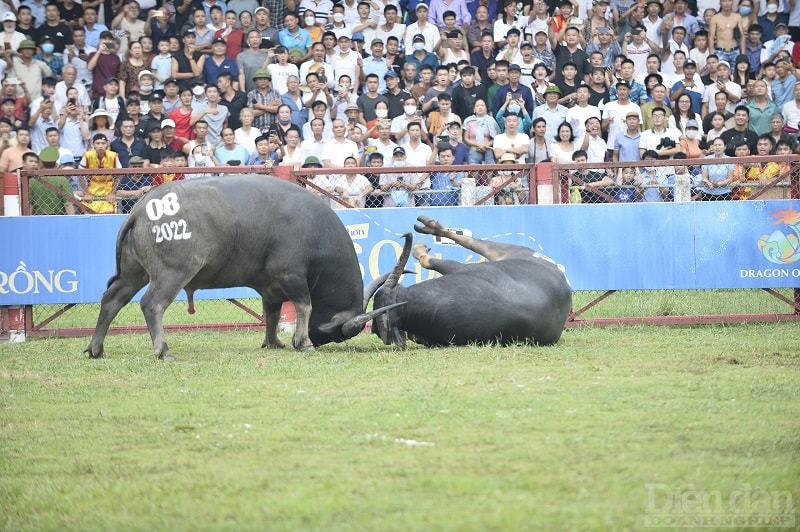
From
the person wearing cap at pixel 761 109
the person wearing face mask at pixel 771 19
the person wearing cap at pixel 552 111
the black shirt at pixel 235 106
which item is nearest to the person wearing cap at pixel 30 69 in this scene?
the black shirt at pixel 235 106

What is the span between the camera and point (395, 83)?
18.4 meters

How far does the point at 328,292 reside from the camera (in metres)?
10.8

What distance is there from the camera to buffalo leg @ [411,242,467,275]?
11427 mm

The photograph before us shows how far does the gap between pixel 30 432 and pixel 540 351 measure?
4714 millimetres

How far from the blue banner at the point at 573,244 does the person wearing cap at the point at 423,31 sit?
738 cm

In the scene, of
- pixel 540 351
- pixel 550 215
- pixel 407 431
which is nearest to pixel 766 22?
pixel 550 215

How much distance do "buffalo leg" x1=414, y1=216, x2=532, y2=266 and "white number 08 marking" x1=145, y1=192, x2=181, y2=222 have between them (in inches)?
110

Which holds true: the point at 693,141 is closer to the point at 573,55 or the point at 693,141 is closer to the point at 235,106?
the point at 573,55

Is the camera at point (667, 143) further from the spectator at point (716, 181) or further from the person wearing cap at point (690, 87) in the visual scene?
the spectator at point (716, 181)

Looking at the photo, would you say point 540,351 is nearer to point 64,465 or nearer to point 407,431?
point 407,431

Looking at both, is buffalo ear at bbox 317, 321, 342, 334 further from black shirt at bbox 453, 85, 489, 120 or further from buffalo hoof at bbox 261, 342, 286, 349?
black shirt at bbox 453, 85, 489, 120

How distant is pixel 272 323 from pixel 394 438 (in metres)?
5.07

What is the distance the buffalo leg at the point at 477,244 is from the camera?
38.2 feet

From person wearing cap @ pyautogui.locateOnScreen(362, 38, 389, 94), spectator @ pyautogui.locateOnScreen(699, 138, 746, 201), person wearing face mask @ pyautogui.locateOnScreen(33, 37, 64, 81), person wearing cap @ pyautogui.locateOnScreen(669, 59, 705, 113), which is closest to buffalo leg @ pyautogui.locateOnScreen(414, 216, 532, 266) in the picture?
spectator @ pyautogui.locateOnScreen(699, 138, 746, 201)
